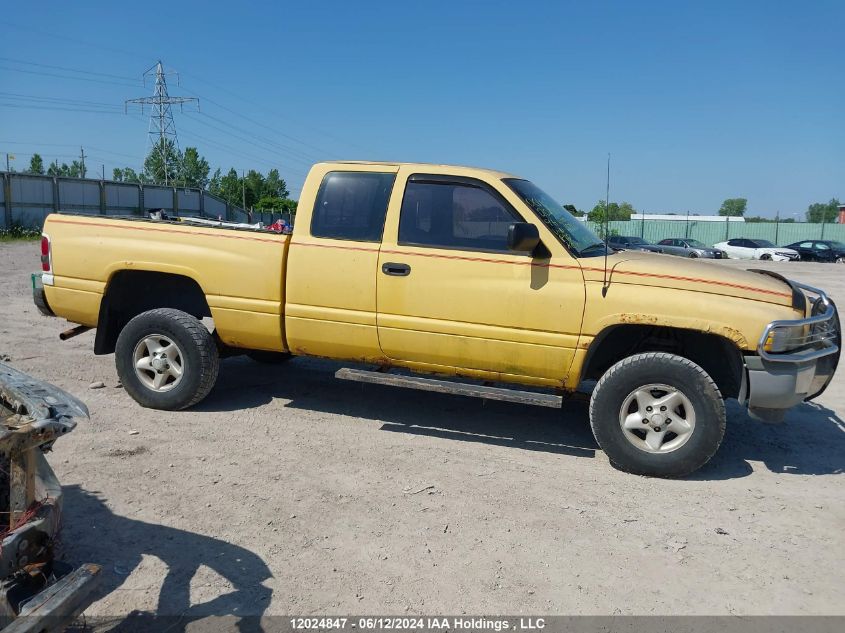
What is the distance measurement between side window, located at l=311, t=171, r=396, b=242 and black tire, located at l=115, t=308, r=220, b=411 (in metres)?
1.33

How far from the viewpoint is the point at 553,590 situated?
10.9 feet

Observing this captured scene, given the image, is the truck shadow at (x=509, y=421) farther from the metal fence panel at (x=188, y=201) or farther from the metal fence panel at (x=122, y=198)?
the metal fence panel at (x=188, y=201)

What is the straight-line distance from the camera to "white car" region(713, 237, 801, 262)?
34.8m

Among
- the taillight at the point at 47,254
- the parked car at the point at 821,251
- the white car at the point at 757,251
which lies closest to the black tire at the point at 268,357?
the taillight at the point at 47,254

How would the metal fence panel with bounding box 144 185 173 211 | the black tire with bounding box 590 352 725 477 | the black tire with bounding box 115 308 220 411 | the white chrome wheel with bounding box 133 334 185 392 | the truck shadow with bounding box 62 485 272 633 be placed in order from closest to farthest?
the truck shadow with bounding box 62 485 272 633, the black tire with bounding box 590 352 725 477, the black tire with bounding box 115 308 220 411, the white chrome wheel with bounding box 133 334 185 392, the metal fence panel with bounding box 144 185 173 211

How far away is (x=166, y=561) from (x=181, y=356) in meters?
2.49

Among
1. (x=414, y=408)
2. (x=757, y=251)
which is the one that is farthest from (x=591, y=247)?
(x=757, y=251)

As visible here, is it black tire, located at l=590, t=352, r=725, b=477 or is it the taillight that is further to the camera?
the taillight

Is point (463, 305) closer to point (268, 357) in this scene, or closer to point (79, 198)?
point (268, 357)

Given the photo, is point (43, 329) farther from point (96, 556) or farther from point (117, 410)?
point (96, 556)

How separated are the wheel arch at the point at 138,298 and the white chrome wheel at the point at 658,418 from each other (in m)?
3.48

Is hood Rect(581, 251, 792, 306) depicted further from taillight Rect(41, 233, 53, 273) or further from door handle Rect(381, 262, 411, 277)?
taillight Rect(41, 233, 53, 273)

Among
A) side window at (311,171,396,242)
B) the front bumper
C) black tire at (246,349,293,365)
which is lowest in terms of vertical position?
black tire at (246,349,293,365)

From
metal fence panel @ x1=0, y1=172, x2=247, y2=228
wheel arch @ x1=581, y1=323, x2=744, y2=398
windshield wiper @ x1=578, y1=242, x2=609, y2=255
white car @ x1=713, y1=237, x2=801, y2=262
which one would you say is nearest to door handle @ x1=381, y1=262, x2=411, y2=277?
windshield wiper @ x1=578, y1=242, x2=609, y2=255
